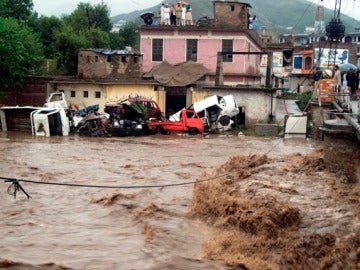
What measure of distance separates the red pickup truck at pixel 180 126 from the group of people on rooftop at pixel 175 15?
42.8ft

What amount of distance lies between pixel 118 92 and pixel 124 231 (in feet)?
83.8

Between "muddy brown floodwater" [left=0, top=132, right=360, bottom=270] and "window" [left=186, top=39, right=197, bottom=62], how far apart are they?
20.9 m

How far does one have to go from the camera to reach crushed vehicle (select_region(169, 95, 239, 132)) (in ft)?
110

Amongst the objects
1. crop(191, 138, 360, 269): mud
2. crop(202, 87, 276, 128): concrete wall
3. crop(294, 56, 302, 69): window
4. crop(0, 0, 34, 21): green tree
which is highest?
crop(0, 0, 34, 21): green tree

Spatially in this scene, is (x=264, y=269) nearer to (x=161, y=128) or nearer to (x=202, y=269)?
(x=202, y=269)

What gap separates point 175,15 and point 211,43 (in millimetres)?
4264

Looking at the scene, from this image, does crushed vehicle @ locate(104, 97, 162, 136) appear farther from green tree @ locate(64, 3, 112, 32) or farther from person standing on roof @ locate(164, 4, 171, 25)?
green tree @ locate(64, 3, 112, 32)

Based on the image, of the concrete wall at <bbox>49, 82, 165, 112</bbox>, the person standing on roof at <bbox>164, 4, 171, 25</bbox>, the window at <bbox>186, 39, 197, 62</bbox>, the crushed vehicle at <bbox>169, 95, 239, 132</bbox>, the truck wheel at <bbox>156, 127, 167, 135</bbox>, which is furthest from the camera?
the person standing on roof at <bbox>164, 4, 171, 25</bbox>

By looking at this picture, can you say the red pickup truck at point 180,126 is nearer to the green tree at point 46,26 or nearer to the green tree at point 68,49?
the green tree at point 68,49

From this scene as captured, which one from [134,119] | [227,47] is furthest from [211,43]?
[134,119]

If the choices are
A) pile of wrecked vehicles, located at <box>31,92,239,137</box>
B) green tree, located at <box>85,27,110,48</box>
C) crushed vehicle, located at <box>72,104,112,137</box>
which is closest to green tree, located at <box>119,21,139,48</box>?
green tree, located at <box>85,27,110,48</box>

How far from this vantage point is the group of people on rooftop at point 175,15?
143 ft

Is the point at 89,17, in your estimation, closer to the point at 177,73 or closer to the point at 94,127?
the point at 177,73

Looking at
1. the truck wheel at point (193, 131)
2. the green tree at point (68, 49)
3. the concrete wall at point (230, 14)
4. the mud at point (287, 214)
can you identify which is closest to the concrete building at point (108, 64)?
the green tree at point (68, 49)
